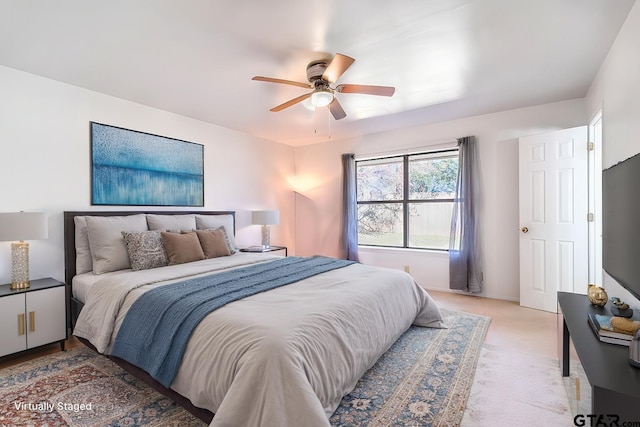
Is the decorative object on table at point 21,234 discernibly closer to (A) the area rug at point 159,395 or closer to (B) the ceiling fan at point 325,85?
(A) the area rug at point 159,395

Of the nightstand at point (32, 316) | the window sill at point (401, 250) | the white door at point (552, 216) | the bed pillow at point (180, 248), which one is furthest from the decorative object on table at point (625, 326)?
the nightstand at point (32, 316)

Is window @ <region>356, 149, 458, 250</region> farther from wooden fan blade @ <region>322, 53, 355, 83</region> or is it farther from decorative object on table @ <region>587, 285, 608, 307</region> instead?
wooden fan blade @ <region>322, 53, 355, 83</region>

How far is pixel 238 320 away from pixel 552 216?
3695mm

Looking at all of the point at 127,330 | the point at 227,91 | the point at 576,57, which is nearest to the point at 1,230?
the point at 127,330

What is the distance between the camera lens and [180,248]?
306 cm

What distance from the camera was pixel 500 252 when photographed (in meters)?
3.94

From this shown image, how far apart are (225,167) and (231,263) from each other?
1.92 meters

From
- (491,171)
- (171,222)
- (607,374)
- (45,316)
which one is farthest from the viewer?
(491,171)

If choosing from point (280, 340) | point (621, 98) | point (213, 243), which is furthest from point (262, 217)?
point (621, 98)

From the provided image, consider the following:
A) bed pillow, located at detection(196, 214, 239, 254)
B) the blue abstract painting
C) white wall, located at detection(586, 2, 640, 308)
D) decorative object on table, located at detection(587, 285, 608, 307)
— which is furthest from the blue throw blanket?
white wall, located at detection(586, 2, 640, 308)

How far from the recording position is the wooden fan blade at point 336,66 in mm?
2078

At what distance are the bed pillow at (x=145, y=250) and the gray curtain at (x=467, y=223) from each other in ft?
12.0

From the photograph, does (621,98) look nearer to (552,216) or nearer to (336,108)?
(552,216)

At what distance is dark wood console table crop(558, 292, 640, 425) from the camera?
1.06 metres
